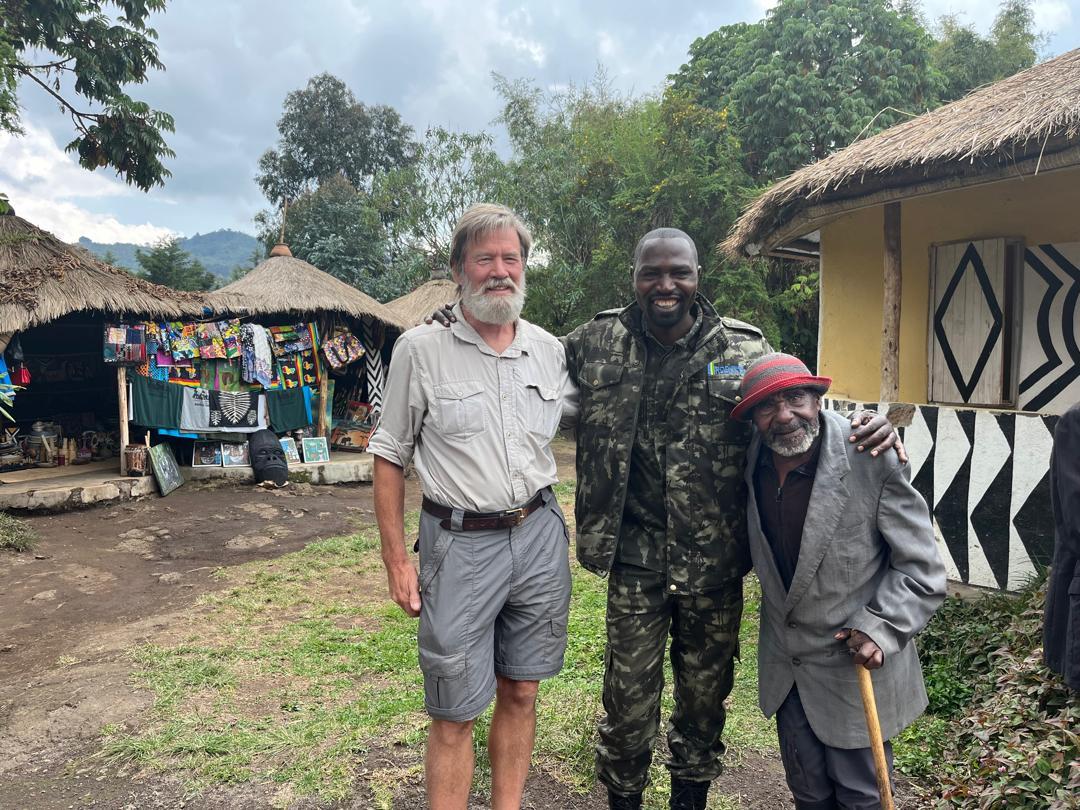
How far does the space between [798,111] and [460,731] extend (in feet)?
51.4

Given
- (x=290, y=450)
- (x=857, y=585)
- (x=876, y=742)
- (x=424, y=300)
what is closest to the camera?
(x=876, y=742)

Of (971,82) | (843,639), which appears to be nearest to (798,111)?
(971,82)

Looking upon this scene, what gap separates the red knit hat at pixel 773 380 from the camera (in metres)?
2.25

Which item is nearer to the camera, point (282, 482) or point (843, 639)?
point (843, 639)

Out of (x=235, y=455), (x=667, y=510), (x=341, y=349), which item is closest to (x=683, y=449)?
(x=667, y=510)

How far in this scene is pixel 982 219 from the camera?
5855 millimetres

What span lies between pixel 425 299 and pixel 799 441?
15058 millimetres

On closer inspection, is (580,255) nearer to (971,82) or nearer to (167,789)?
(971,82)

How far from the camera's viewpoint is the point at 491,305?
102 inches

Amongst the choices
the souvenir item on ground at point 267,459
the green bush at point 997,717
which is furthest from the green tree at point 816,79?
the green bush at point 997,717

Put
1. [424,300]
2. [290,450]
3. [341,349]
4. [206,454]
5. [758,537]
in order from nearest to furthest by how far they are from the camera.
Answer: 1. [758,537]
2. [206,454]
3. [290,450]
4. [341,349]
5. [424,300]

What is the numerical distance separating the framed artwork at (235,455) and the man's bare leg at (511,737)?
1020 cm

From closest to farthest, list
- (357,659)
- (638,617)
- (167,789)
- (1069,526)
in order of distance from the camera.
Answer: (1069,526) → (638,617) → (167,789) → (357,659)

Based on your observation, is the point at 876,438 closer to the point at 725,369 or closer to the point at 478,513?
the point at 725,369
